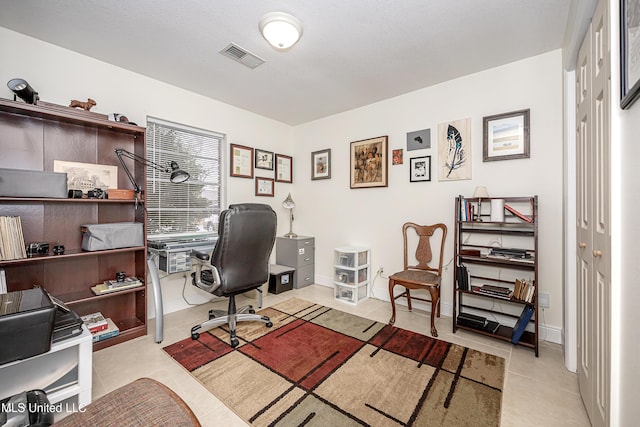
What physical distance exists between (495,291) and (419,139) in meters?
1.75

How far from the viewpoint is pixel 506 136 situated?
8.30ft

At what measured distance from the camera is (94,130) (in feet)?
7.80

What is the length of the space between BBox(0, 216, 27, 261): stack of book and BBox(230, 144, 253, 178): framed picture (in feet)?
6.67

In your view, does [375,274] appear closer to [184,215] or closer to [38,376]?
[184,215]

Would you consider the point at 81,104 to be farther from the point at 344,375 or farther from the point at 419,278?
the point at 419,278

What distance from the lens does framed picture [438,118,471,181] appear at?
9.02ft

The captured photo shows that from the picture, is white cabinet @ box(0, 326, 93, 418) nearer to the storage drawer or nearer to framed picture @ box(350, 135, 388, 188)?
the storage drawer

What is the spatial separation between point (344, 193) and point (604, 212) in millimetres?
2779

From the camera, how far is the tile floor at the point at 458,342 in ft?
4.93

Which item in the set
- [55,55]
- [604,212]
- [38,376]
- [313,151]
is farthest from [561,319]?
[55,55]

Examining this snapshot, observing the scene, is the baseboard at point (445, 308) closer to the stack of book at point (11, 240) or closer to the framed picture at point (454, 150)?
the framed picture at point (454, 150)

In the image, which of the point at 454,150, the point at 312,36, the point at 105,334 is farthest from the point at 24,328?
the point at 454,150

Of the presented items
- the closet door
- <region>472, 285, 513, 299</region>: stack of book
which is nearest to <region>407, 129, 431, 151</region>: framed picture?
the closet door

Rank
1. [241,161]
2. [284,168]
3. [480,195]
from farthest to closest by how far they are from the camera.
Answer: [284,168] → [241,161] → [480,195]
